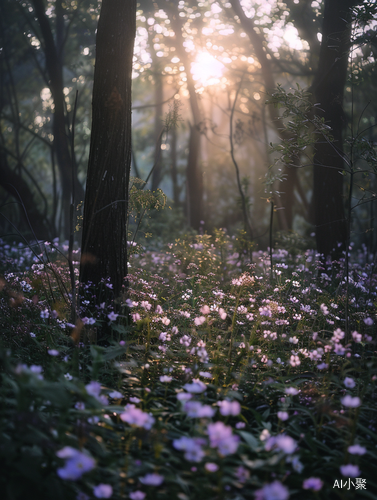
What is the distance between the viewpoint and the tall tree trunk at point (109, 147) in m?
3.34

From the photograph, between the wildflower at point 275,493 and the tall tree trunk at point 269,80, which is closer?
the wildflower at point 275,493

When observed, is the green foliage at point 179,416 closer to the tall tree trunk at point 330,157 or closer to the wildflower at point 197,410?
the wildflower at point 197,410

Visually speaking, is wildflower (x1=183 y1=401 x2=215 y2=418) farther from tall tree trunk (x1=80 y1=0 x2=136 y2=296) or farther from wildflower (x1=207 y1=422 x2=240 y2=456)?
tall tree trunk (x1=80 y1=0 x2=136 y2=296)

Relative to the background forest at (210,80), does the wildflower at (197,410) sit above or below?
below

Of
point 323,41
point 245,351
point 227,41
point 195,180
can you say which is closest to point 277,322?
point 245,351

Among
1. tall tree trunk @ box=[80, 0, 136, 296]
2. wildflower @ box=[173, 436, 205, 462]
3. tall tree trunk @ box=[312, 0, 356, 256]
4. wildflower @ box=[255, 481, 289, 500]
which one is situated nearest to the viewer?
wildflower @ box=[255, 481, 289, 500]

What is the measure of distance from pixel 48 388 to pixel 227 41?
1298 centimetres

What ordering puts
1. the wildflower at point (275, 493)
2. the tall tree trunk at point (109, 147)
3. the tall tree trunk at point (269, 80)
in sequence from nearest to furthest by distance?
the wildflower at point (275, 493), the tall tree trunk at point (109, 147), the tall tree trunk at point (269, 80)

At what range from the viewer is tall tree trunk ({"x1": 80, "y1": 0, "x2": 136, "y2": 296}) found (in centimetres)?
334

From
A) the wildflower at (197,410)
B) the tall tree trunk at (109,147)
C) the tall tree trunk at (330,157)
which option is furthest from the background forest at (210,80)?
the wildflower at (197,410)

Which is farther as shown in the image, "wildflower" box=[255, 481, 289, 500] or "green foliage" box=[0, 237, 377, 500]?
"green foliage" box=[0, 237, 377, 500]

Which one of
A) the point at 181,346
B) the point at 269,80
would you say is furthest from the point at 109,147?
the point at 269,80

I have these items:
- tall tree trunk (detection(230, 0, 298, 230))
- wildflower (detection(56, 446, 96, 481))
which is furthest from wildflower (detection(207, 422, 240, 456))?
tall tree trunk (detection(230, 0, 298, 230))

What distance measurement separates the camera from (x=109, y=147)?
3.35m
